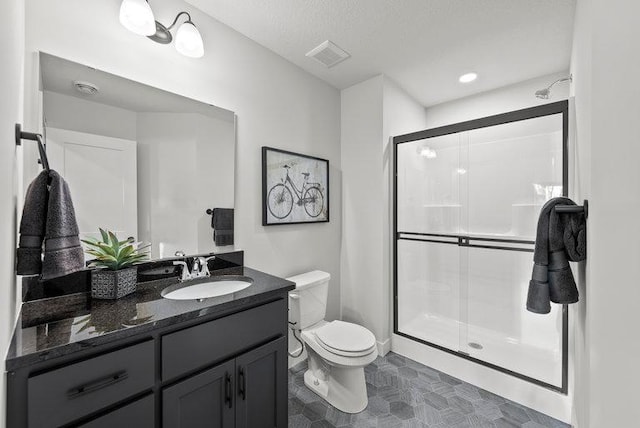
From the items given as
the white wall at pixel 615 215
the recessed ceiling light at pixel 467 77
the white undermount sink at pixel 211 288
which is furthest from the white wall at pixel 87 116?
the recessed ceiling light at pixel 467 77

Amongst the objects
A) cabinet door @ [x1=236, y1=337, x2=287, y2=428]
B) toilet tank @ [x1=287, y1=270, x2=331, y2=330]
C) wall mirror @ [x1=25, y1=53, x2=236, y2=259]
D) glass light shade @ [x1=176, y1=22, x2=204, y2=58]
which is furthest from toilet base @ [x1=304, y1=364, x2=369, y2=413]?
glass light shade @ [x1=176, y1=22, x2=204, y2=58]

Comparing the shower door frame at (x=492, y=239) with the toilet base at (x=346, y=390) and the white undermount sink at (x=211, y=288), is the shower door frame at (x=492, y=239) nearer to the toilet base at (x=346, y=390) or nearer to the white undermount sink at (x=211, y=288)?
the toilet base at (x=346, y=390)

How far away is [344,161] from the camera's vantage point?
271 cm

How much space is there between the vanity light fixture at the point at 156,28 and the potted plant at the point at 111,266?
3.37 feet

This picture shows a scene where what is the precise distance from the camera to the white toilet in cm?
176

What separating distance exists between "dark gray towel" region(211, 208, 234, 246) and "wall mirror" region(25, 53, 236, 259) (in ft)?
0.11

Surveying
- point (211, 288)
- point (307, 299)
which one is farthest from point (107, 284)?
point (307, 299)

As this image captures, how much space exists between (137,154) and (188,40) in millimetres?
697

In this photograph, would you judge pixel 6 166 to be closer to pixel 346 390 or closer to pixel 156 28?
pixel 156 28

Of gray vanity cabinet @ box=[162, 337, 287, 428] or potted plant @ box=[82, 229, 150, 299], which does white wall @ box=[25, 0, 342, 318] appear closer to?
potted plant @ box=[82, 229, 150, 299]

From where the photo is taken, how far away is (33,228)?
0.94 meters

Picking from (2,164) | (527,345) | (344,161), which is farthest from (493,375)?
(2,164)

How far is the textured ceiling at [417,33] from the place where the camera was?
1.67 metres

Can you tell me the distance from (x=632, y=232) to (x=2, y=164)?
4.80ft
